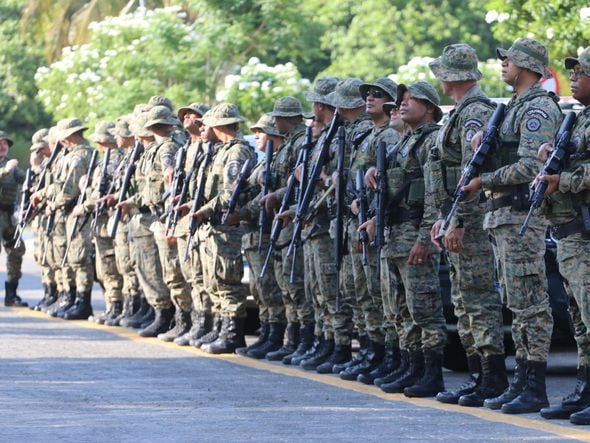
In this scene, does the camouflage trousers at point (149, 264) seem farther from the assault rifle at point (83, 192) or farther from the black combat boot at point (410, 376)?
the black combat boot at point (410, 376)

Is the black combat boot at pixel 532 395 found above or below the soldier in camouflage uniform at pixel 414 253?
below

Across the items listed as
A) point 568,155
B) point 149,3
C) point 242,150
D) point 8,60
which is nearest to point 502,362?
point 568,155

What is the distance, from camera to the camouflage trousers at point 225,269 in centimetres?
1491

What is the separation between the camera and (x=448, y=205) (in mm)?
10828

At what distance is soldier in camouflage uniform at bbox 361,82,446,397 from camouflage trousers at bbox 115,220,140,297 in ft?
19.5

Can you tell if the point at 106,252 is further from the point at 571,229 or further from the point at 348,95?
the point at 571,229

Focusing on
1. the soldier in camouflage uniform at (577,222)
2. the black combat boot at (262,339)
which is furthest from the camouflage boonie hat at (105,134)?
the soldier in camouflage uniform at (577,222)

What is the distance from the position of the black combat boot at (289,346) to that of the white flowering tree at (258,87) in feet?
50.2

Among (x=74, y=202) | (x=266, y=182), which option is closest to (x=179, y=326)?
(x=266, y=182)

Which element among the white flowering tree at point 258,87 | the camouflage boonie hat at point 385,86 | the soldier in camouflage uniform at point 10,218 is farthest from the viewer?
the white flowering tree at point 258,87

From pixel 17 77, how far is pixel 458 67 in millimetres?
44793

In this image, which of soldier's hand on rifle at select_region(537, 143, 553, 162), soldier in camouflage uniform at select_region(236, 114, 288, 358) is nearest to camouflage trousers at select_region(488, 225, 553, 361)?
soldier's hand on rifle at select_region(537, 143, 553, 162)

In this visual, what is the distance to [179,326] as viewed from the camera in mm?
15977

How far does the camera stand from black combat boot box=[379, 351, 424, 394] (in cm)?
1159
